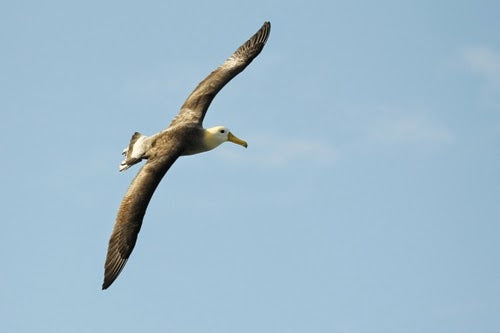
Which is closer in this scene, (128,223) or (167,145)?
(128,223)

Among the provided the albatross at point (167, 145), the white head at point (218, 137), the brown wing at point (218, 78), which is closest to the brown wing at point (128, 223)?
the albatross at point (167, 145)

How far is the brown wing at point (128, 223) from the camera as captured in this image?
21.3 meters

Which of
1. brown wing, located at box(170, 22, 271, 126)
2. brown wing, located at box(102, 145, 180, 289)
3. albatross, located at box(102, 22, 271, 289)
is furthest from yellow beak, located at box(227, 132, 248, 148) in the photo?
brown wing, located at box(102, 145, 180, 289)

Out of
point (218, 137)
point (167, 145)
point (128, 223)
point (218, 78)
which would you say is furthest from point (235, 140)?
point (128, 223)

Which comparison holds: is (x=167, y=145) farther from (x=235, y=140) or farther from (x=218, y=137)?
(x=235, y=140)

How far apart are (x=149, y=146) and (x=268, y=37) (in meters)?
6.09

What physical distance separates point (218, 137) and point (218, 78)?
2254 mm

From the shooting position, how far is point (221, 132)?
2481 centimetres

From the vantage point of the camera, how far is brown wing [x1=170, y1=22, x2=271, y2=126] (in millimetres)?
25141

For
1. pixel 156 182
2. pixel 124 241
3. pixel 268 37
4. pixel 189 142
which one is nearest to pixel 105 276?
pixel 124 241

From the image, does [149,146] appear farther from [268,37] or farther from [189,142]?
[268,37]

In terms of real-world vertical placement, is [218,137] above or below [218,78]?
below

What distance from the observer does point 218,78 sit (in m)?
26.3

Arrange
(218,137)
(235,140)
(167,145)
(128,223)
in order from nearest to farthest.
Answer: (128,223)
(167,145)
(218,137)
(235,140)
